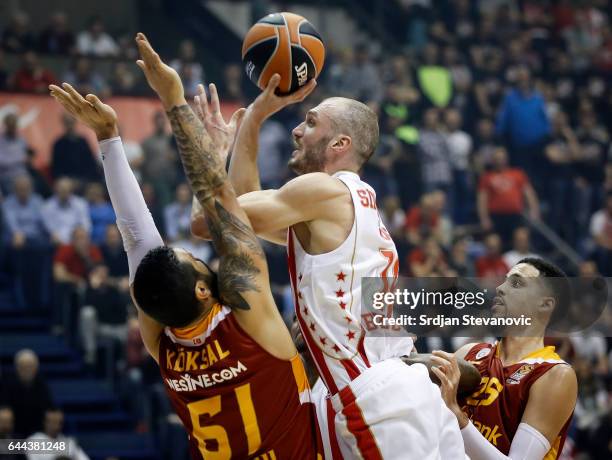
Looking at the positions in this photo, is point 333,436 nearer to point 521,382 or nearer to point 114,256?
point 521,382

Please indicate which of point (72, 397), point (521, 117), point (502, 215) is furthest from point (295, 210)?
point (521, 117)

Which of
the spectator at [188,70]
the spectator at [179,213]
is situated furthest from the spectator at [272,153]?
the spectator at [179,213]

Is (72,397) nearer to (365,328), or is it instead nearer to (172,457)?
(172,457)

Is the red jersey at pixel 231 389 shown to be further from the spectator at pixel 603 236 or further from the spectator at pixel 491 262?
the spectator at pixel 603 236

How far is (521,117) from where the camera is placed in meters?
16.7

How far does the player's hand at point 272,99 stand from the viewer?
16.7 feet

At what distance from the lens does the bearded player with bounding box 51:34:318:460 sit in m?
4.52

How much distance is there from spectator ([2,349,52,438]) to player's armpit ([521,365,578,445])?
600cm

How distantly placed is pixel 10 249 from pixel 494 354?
7520mm

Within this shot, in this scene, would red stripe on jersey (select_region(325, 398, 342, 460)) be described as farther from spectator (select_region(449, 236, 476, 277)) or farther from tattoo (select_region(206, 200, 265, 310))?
spectator (select_region(449, 236, 476, 277))

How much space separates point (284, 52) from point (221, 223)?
38.6 inches

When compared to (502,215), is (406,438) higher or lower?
higher

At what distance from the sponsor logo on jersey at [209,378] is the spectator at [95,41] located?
12289 mm

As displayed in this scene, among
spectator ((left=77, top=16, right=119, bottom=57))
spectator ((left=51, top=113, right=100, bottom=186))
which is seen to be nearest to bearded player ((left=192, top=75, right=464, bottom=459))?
spectator ((left=51, top=113, right=100, bottom=186))
